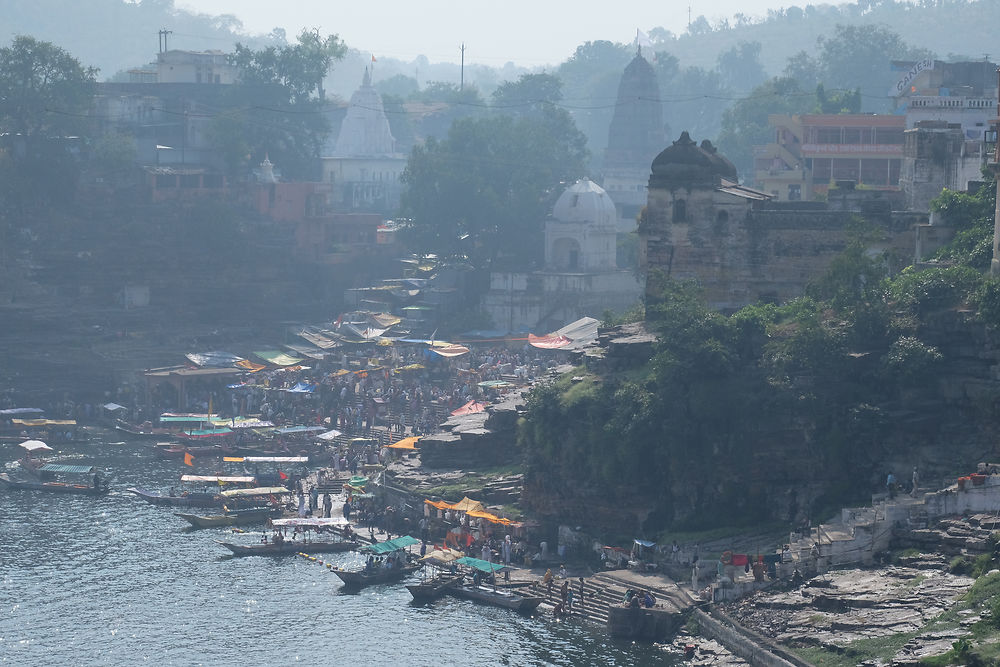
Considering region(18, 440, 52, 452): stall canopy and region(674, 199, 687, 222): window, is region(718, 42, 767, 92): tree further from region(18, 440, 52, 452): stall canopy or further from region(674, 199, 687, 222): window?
region(674, 199, 687, 222): window

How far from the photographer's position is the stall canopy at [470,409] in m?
66.1

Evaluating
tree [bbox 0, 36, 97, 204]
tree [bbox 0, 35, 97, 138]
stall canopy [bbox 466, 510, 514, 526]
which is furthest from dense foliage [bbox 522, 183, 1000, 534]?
tree [bbox 0, 35, 97, 138]

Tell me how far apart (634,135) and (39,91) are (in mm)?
39624

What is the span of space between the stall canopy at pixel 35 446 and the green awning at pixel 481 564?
2067 cm

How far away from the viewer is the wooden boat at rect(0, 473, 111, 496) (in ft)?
201

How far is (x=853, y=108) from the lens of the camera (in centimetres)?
9500

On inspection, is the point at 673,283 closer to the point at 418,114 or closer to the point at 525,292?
the point at 525,292

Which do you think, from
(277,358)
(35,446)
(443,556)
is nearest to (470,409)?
(277,358)

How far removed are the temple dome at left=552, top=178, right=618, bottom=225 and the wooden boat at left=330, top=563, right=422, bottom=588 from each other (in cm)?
3945

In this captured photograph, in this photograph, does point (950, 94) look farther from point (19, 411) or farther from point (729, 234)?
point (19, 411)

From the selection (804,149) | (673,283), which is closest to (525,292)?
(804,149)

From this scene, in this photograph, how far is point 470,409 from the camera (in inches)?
2635

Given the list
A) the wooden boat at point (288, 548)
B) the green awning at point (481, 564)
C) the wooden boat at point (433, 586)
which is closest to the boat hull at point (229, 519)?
the wooden boat at point (288, 548)

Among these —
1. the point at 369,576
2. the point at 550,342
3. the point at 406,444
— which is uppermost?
the point at 550,342
